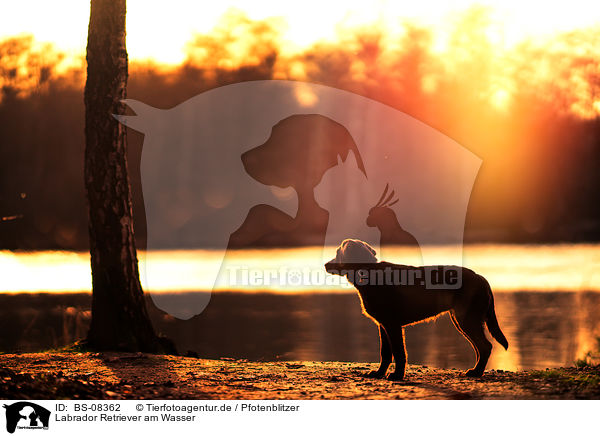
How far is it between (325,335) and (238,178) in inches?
172

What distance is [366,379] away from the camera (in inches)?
303

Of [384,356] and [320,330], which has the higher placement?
[384,356]

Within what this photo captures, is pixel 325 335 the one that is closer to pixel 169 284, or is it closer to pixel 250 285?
pixel 169 284

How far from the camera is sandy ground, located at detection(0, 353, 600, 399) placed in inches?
260

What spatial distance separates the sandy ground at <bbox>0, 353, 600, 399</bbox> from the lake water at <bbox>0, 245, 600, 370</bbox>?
→ 2.73 m

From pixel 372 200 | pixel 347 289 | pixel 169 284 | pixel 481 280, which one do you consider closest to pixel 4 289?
pixel 169 284

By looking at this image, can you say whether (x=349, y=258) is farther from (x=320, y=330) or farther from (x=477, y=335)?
(x=320, y=330)

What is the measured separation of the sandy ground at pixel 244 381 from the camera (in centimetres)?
661

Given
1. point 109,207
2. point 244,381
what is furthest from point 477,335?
point 109,207

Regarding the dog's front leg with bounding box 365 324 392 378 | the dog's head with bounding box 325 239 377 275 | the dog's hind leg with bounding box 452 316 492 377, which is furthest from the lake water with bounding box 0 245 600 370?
the dog's head with bounding box 325 239 377 275

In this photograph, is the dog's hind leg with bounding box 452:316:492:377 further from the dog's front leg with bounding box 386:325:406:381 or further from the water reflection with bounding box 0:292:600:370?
the water reflection with bounding box 0:292:600:370
